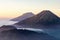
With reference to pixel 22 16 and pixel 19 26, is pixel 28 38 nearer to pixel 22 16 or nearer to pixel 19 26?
pixel 19 26

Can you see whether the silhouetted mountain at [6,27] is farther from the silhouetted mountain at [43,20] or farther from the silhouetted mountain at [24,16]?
the silhouetted mountain at [24,16]

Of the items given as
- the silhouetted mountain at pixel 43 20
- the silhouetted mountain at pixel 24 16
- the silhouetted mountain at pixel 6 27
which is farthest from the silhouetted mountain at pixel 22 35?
the silhouetted mountain at pixel 24 16

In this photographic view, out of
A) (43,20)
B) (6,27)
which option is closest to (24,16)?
(43,20)

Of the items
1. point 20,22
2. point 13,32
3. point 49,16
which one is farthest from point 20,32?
point 49,16

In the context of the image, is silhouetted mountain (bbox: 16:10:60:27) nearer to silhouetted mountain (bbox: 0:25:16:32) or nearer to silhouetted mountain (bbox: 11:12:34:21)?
silhouetted mountain (bbox: 11:12:34:21)

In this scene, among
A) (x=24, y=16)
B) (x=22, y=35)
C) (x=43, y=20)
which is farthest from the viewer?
(x=24, y=16)

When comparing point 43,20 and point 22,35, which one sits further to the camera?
point 43,20

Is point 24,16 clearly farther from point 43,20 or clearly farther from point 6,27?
point 6,27
